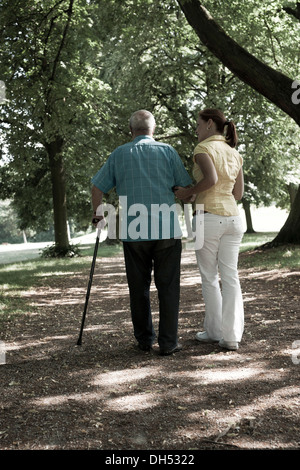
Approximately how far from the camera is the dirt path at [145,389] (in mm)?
3092

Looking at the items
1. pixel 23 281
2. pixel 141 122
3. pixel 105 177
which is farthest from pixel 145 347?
pixel 23 281

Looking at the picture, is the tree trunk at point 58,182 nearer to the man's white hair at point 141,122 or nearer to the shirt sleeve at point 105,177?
the shirt sleeve at point 105,177

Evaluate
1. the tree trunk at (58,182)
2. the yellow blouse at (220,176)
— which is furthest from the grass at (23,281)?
the yellow blouse at (220,176)

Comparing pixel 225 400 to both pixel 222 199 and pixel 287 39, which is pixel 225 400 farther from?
pixel 287 39

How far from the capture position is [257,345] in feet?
16.8

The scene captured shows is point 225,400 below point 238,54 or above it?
below

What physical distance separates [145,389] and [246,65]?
23.7ft

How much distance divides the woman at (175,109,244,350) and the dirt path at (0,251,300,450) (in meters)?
0.38

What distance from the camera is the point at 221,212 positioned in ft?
16.2

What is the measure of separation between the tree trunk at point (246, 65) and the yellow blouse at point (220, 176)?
4.81m

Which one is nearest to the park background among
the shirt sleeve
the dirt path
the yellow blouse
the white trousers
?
the dirt path
